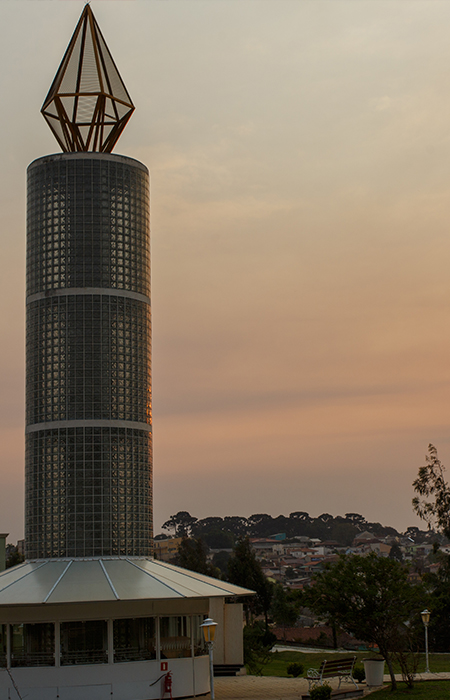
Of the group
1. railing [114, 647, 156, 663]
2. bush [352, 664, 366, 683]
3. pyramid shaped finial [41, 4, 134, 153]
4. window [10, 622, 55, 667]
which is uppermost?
pyramid shaped finial [41, 4, 134, 153]

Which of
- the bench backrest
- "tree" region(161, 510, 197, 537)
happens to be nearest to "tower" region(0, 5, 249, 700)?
the bench backrest

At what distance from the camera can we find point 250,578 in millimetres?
63875

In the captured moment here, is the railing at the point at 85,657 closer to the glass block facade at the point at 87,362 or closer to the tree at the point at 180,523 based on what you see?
the glass block facade at the point at 87,362

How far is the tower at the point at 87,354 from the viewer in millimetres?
26562

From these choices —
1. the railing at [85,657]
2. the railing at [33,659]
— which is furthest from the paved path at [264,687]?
the railing at [33,659]

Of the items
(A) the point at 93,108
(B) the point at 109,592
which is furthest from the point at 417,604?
(A) the point at 93,108

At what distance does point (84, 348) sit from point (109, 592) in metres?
8.42

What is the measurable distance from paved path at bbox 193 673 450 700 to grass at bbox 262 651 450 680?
5.73 feet

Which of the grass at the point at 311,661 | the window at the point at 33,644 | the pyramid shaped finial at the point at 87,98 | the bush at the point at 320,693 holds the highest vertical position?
the pyramid shaped finial at the point at 87,98

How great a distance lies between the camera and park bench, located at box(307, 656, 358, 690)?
23934mm

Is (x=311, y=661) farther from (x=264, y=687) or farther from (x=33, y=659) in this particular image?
(x=33, y=659)

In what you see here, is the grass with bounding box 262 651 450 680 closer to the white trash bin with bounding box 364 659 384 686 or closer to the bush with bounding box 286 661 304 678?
the bush with bounding box 286 661 304 678

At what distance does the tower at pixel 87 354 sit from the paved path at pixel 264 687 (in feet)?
16.2

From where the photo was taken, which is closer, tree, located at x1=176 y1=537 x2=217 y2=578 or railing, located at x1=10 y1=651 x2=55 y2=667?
railing, located at x1=10 y1=651 x2=55 y2=667
